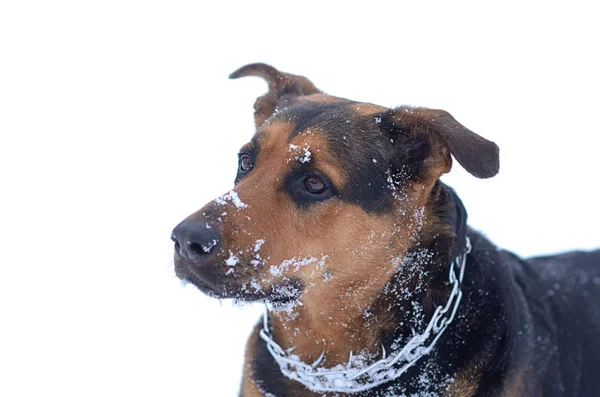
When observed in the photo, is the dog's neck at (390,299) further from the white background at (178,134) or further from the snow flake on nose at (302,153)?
the white background at (178,134)

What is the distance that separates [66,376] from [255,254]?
132 inches

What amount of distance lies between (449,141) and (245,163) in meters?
1.37

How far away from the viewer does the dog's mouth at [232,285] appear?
350 cm

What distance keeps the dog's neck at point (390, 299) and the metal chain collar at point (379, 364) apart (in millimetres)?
65

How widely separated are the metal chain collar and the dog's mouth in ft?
1.80

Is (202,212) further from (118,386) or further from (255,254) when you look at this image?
(118,386)

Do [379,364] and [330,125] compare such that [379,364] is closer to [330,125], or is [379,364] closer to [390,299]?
[390,299]

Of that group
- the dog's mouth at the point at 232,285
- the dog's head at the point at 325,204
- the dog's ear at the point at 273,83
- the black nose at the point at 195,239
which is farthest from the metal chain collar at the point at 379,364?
the dog's ear at the point at 273,83

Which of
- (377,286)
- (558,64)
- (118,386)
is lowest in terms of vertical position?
(118,386)

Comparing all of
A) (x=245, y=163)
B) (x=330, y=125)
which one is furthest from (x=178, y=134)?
(x=330, y=125)

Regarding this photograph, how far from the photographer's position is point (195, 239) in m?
3.41

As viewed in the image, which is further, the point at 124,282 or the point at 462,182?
the point at 462,182

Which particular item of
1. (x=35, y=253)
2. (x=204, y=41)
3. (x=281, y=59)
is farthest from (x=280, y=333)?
(x=204, y=41)

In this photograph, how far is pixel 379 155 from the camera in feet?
13.0
